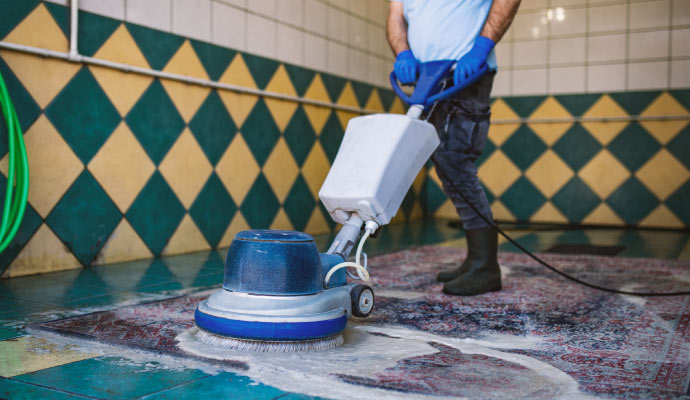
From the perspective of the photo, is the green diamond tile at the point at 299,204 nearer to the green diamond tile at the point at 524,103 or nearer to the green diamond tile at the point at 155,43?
the green diamond tile at the point at 155,43

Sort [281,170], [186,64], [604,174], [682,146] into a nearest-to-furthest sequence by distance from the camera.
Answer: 1. [186,64]
2. [281,170]
3. [682,146]
4. [604,174]

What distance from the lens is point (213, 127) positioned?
9.50 ft

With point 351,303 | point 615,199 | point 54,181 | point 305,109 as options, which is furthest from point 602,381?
point 615,199

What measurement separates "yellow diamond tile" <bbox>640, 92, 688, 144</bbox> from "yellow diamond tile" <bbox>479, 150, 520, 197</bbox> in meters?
0.97

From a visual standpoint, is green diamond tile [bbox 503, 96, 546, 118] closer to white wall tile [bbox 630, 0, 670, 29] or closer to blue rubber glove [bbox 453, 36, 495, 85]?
white wall tile [bbox 630, 0, 670, 29]

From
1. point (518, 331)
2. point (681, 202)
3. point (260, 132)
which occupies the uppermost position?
point (260, 132)

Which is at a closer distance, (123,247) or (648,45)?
(123,247)

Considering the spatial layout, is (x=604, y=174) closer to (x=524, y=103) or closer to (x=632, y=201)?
(x=632, y=201)

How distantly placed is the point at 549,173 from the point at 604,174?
0.38m

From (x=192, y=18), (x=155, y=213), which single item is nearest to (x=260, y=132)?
(x=192, y=18)

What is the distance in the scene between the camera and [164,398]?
0.93 metres

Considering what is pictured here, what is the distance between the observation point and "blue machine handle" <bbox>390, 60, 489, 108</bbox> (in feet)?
5.40

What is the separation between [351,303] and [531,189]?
143 inches

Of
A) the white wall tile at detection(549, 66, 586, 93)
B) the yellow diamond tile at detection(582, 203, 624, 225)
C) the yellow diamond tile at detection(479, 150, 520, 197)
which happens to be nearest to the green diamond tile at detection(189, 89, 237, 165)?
the yellow diamond tile at detection(479, 150, 520, 197)
